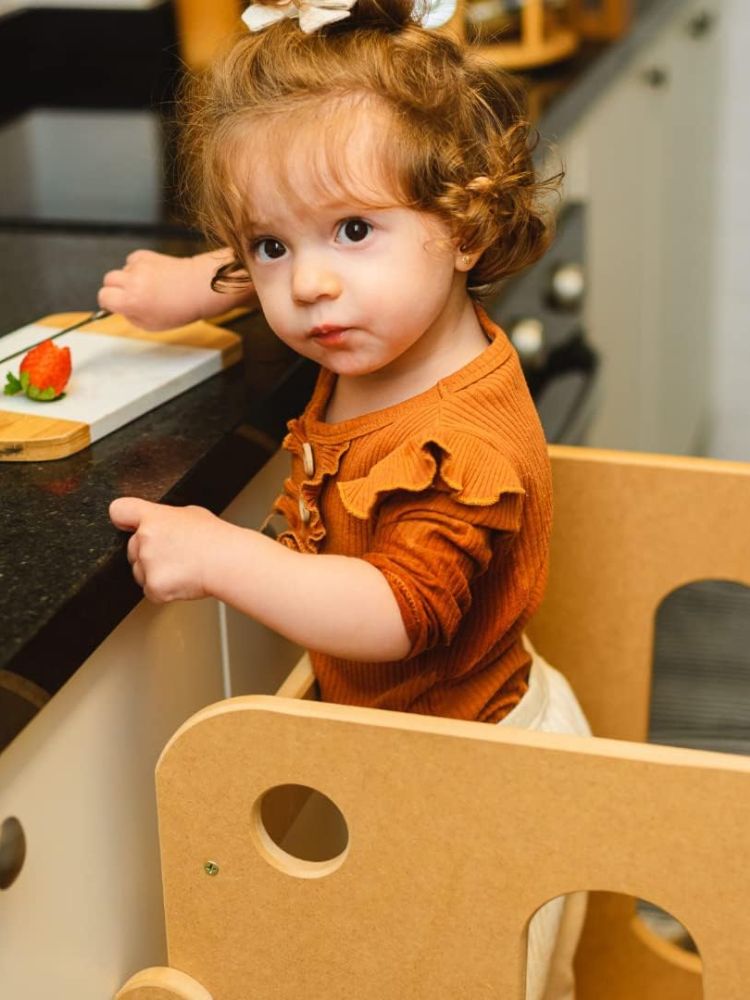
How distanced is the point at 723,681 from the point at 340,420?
148 centimetres

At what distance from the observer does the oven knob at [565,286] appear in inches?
67.1

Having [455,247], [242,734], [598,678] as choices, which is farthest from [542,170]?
[242,734]

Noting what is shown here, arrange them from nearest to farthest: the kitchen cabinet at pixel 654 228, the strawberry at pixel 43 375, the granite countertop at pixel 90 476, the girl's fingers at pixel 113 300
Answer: the granite countertop at pixel 90 476 < the strawberry at pixel 43 375 < the girl's fingers at pixel 113 300 < the kitchen cabinet at pixel 654 228

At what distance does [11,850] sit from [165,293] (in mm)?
453

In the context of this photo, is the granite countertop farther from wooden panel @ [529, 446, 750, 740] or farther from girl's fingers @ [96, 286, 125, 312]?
wooden panel @ [529, 446, 750, 740]

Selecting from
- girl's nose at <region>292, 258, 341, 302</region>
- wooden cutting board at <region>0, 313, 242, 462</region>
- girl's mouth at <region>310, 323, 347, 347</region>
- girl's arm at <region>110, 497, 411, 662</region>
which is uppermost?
girl's nose at <region>292, 258, 341, 302</region>

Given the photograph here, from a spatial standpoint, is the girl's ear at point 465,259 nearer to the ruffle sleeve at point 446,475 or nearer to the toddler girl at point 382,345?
the toddler girl at point 382,345

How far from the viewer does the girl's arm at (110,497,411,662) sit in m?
0.79

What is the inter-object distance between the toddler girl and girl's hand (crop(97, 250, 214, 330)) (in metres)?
0.15

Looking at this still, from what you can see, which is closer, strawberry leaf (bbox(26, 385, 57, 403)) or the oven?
strawberry leaf (bbox(26, 385, 57, 403))

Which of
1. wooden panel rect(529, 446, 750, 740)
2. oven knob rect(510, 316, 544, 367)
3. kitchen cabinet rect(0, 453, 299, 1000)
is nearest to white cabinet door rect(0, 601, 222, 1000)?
kitchen cabinet rect(0, 453, 299, 1000)

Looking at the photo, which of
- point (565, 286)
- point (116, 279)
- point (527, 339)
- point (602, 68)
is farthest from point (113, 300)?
point (602, 68)

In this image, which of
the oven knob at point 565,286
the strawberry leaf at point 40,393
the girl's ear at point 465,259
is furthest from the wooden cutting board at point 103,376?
the oven knob at point 565,286

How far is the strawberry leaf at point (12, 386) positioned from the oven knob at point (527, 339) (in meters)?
0.75
